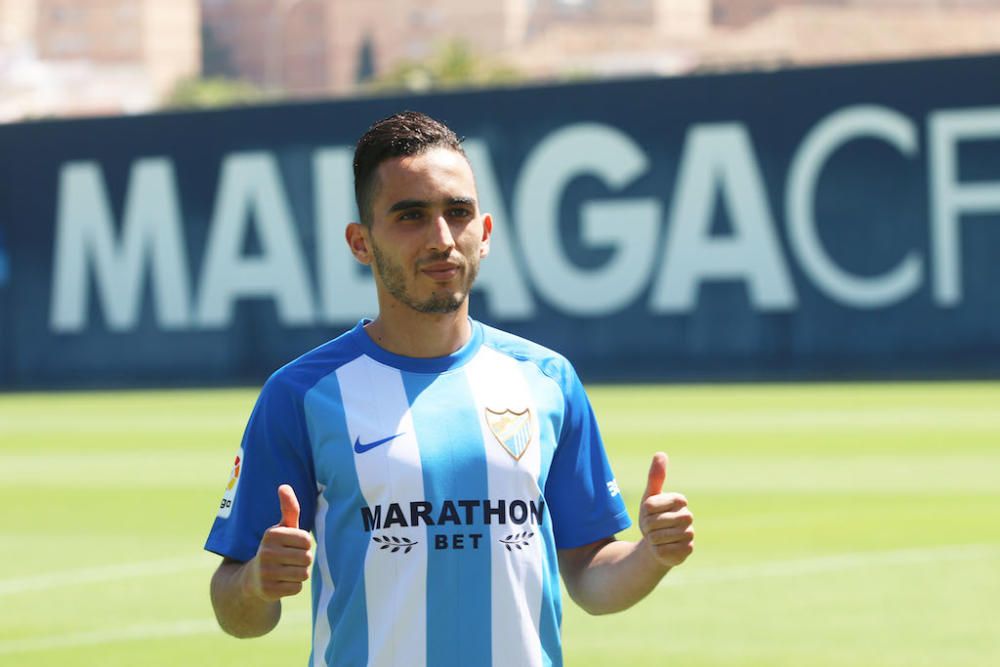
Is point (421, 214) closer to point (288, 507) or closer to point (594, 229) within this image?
point (288, 507)

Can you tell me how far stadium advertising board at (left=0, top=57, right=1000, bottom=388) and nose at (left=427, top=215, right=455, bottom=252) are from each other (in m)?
17.7

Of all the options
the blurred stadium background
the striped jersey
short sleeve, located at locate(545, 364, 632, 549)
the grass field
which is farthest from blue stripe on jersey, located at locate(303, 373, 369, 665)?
the blurred stadium background

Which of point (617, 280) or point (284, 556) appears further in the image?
point (617, 280)

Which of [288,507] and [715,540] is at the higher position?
[288,507]

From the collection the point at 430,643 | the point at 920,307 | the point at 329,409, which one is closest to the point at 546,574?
the point at 430,643

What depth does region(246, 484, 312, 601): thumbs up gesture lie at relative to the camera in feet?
11.3

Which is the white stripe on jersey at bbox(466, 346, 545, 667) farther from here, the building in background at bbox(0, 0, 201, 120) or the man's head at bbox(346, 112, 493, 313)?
the building in background at bbox(0, 0, 201, 120)

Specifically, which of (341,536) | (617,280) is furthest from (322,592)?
(617,280)

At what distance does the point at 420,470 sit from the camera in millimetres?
3686

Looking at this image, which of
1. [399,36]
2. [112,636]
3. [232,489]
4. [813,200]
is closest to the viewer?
[232,489]

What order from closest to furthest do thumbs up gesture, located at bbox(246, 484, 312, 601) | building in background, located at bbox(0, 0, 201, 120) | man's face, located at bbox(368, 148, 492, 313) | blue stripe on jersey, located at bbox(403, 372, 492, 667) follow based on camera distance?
1. thumbs up gesture, located at bbox(246, 484, 312, 601)
2. blue stripe on jersey, located at bbox(403, 372, 492, 667)
3. man's face, located at bbox(368, 148, 492, 313)
4. building in background, located at bbox(0, 0, 201, 120)

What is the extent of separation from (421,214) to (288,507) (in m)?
0.67

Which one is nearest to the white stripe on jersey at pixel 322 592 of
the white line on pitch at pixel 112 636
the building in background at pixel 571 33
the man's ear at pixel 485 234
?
the man's ear at pixel 485 234

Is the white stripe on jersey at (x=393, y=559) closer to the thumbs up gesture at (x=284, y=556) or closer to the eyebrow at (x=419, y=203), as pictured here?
the thumbs up gesture at (x=284, y=556)
